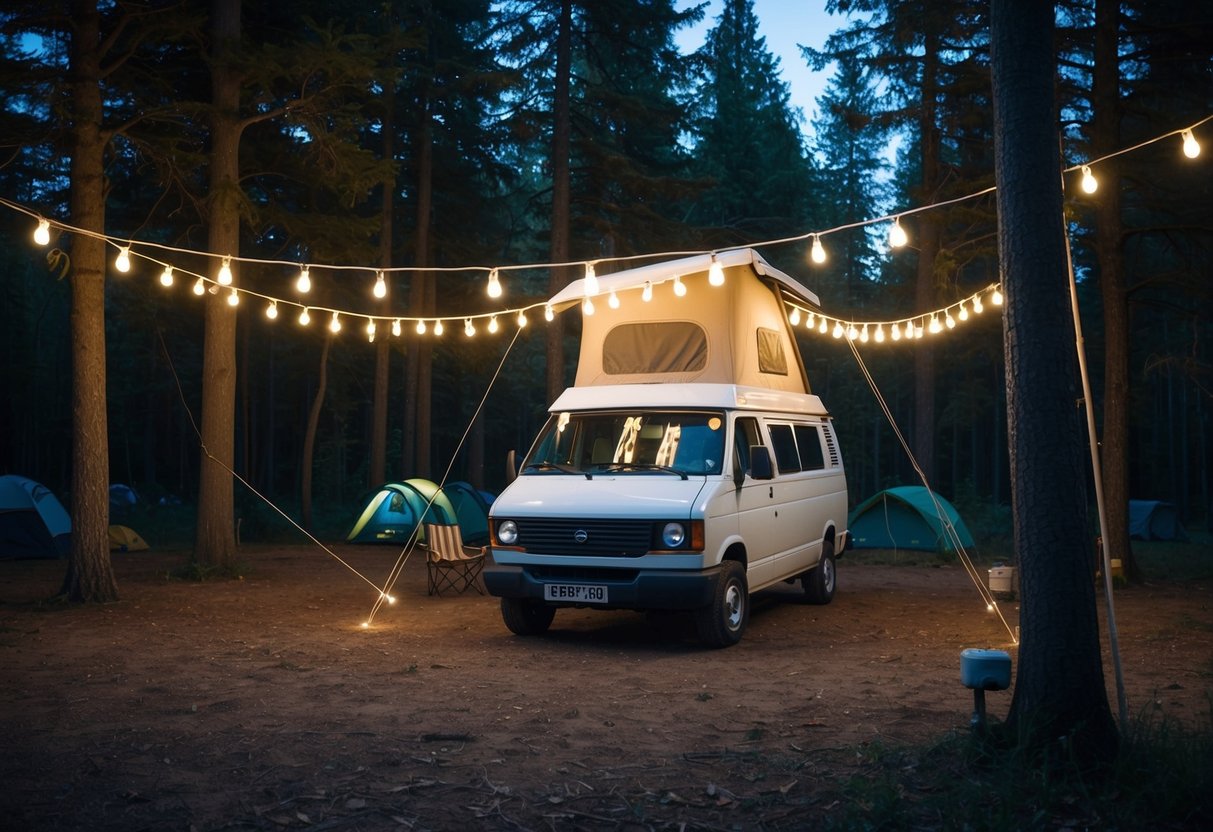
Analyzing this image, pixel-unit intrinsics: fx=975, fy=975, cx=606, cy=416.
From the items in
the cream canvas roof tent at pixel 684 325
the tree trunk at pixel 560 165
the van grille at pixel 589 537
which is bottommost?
the van grille at pixel 589 537

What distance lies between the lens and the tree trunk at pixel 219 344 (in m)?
13.3

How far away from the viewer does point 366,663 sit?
7949 millimetres

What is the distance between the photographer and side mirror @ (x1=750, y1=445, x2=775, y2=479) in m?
9.07

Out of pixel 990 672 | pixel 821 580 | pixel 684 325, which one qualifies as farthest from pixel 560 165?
pixel 990 672

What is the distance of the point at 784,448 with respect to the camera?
10.4m

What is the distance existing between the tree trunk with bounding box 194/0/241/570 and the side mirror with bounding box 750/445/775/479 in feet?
25.7

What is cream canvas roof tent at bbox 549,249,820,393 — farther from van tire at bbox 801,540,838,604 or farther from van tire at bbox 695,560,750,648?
van tire at bbox 801,540,838,604

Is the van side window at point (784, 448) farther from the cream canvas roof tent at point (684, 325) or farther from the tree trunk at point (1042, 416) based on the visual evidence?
the tree trunk at point (1042, 416)

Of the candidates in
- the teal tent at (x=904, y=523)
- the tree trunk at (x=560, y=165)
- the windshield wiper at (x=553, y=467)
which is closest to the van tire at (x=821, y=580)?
the windshield wiper at (x=553, y=467)

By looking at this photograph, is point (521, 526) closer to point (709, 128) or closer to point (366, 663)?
point (366, 663)

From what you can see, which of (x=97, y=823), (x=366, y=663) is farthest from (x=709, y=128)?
(x=97, y=823)

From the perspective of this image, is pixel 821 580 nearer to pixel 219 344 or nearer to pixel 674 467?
pixel 674 467

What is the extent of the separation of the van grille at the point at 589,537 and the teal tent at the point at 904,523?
10.2m

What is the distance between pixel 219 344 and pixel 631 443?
23.3ft
